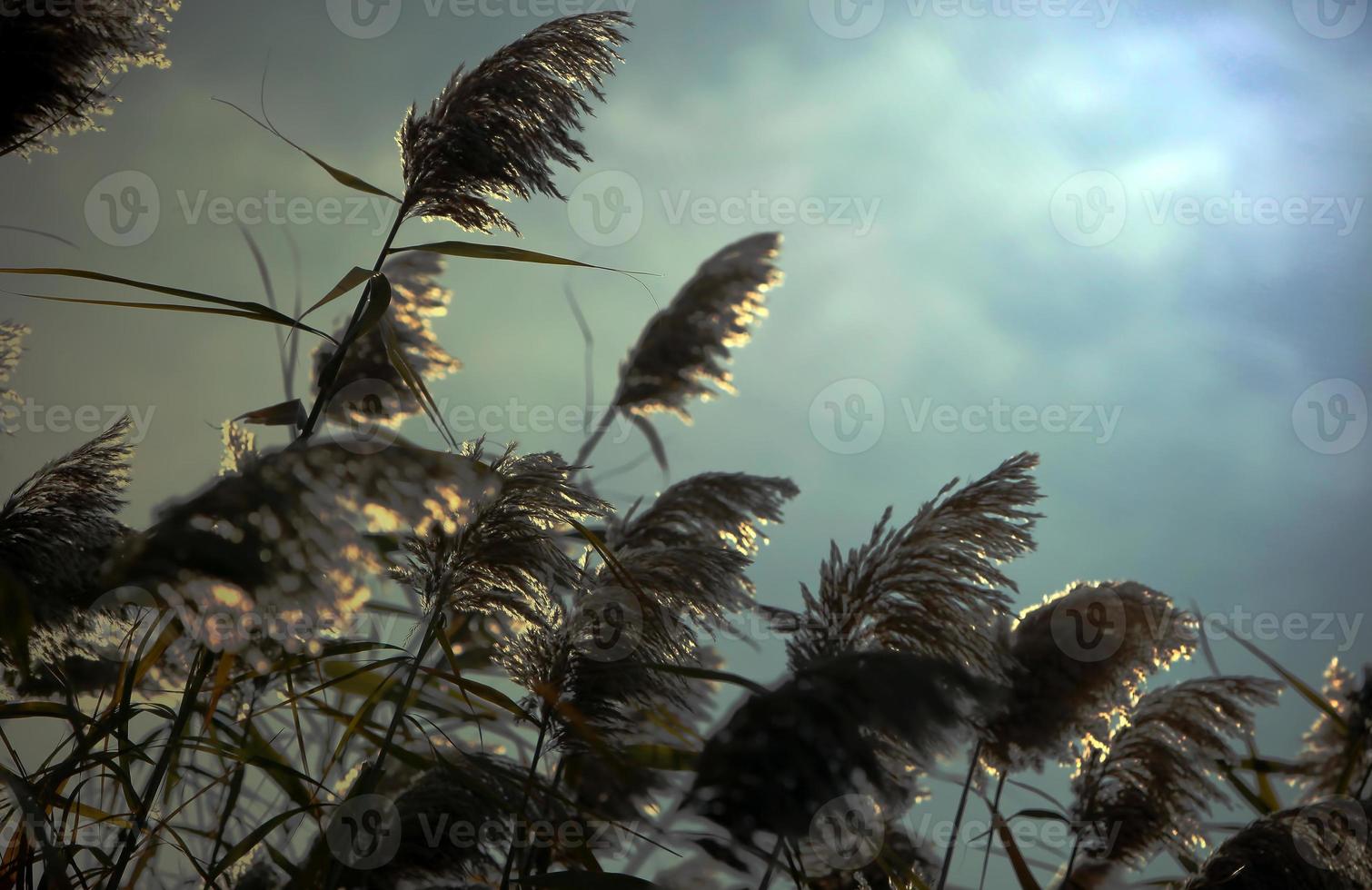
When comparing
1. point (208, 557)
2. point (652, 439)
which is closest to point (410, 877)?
point (208, 557)

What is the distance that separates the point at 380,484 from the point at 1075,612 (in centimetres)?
124

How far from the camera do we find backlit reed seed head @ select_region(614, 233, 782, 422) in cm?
226

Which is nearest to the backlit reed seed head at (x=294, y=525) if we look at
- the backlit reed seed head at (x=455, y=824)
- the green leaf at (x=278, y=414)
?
the backlit reed seed head at (x=455, y=824)

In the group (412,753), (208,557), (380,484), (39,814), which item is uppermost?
(380,484)

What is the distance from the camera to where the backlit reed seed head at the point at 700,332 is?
226 cm

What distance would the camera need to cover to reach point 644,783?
1394 mm

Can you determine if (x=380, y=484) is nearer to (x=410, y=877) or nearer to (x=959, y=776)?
(x=410, y=877)

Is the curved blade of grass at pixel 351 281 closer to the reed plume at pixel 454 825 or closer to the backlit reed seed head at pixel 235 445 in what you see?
the backlit reed seed head at pixel 235 445

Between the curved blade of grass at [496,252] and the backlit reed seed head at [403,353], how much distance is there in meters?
0.55
